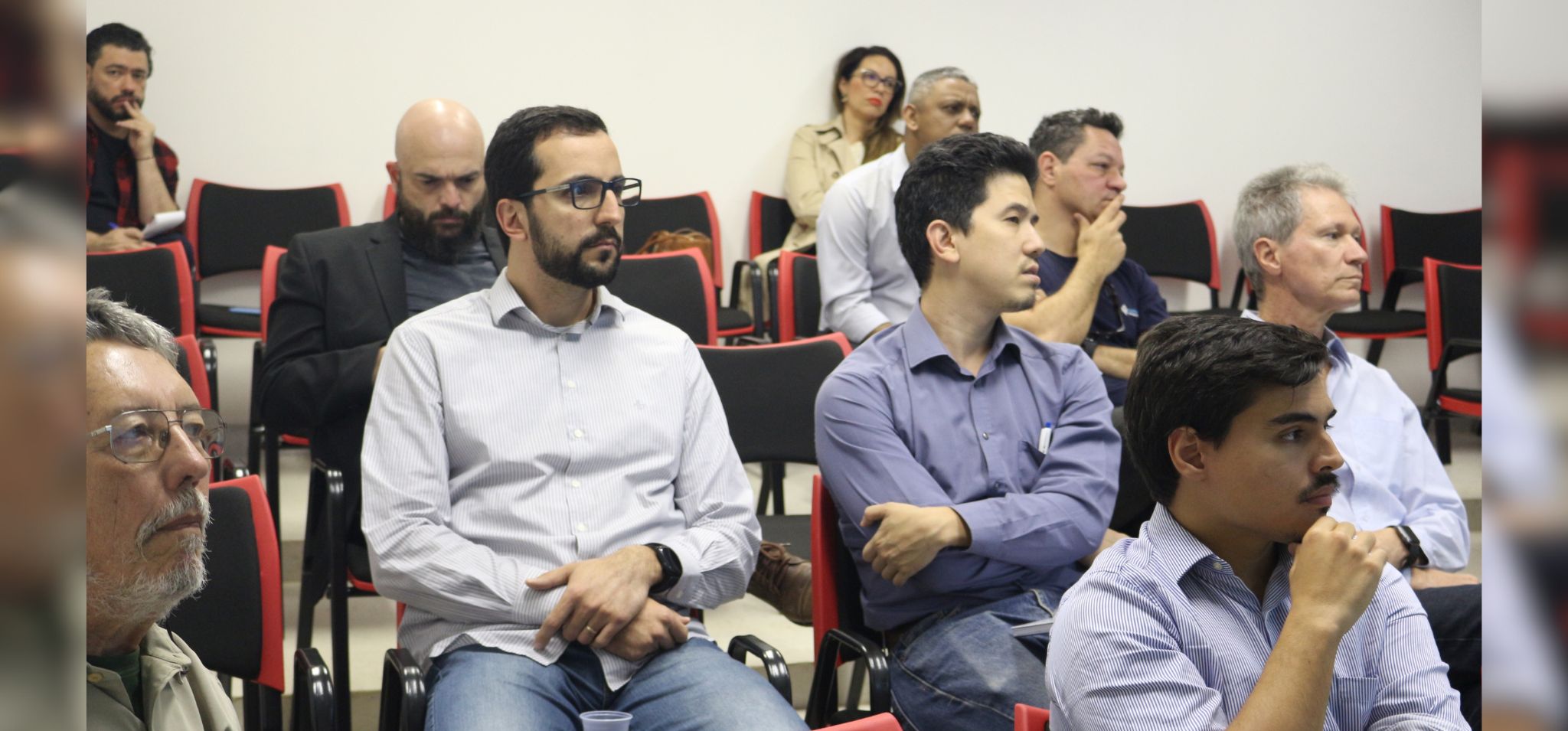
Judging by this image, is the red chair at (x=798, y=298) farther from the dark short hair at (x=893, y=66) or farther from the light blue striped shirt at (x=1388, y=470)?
the dark short hair at (x=893, y=66)

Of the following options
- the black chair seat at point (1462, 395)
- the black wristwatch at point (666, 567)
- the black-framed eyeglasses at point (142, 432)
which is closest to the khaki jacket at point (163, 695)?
the black-framed eyeglasses at point (142, 432)

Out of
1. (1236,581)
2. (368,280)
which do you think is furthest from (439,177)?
(1236,581)

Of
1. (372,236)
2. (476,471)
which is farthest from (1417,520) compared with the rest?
(372,236)

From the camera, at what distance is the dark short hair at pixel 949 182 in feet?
7.86

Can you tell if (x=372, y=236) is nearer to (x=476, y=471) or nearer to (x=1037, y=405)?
(x=476, y=471)

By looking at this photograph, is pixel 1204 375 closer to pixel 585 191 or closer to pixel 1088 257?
pixel 585 191

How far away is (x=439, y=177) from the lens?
2.96 m

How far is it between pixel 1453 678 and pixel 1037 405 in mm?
779

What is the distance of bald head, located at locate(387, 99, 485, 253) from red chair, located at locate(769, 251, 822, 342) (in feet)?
3.17

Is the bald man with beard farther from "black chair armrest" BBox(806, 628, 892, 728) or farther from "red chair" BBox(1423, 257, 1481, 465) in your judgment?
"red chair" BBox(1423, 257, 1481, 465)

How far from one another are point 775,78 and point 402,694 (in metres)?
4.02

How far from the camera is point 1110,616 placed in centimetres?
139

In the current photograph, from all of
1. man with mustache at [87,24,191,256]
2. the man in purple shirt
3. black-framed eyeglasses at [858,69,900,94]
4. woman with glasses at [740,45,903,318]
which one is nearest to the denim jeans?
the man in purple shirt

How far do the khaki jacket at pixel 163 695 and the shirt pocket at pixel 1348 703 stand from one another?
1.19m
